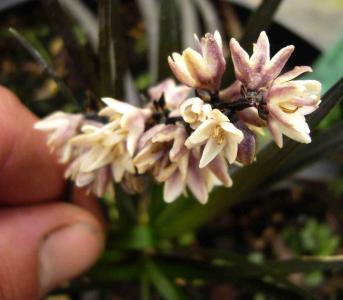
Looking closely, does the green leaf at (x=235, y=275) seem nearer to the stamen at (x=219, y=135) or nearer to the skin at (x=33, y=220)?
the skin at (x=33, y=220)

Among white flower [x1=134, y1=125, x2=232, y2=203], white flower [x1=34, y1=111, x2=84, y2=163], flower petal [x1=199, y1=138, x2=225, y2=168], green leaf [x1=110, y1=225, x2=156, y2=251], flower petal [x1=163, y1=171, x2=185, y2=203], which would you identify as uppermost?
flower petal [x1=199, y1=138, x2=225, y2=168]

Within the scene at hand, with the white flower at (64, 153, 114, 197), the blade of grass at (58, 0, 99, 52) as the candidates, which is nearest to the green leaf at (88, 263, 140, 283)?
the white flower at (64, 153, 114, 197)

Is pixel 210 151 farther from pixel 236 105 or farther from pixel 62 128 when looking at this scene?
pixel 62 128

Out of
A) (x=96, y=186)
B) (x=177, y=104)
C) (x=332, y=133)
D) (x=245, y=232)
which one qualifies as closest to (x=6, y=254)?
(x=96, y=186)

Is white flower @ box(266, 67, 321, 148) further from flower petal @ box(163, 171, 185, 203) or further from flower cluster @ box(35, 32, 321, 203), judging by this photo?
flower petal @ box(163, 171, 185, 203)

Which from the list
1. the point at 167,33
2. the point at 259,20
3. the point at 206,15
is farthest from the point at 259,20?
the point at 206,15

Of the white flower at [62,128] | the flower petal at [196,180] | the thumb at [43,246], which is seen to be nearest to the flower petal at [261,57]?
the flower petal at [196,180]

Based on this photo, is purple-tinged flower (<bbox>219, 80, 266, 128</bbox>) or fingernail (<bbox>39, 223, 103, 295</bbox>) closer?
purple-tinged flower (<bbox>219, 80, 266, 128</bbox>)
